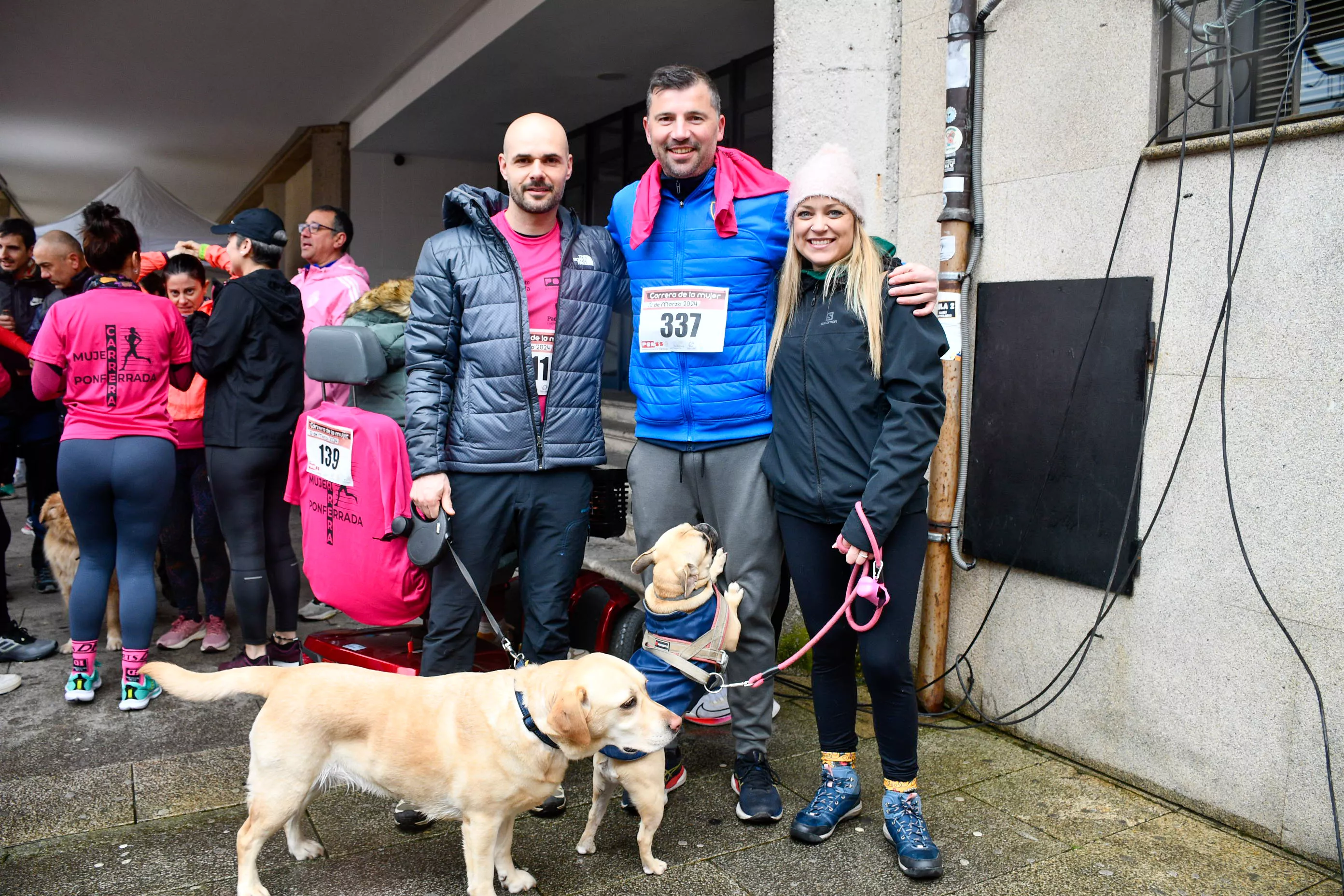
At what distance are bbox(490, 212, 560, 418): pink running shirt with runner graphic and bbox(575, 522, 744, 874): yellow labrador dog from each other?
704 mm

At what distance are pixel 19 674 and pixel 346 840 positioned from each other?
2.54 meters

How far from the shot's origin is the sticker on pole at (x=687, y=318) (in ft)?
9.97

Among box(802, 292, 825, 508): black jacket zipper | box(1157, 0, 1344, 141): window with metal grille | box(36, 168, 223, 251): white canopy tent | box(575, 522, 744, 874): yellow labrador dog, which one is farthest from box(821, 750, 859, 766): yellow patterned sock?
box(36, 168, 223, 251): white canopy tent

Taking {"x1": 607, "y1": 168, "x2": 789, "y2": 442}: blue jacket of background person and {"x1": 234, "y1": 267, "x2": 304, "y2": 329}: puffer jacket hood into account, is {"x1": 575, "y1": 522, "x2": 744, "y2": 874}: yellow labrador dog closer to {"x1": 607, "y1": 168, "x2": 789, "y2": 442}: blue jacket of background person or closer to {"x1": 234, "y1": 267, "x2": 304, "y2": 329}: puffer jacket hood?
{"x1": 607, "y1": 168, "x2": 789, "y2": 442}: blue jacket of background person

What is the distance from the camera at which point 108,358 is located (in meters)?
3.98

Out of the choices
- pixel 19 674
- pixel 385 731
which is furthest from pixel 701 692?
pixel 19 674

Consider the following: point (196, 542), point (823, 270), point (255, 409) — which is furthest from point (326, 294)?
point (823, 270)

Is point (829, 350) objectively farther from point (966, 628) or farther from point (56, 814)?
point (56, 814)

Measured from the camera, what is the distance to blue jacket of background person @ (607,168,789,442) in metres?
3.06

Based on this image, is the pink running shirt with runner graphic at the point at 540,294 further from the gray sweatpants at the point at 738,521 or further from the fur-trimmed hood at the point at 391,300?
the fur-trimmed hood at the point at 391,300

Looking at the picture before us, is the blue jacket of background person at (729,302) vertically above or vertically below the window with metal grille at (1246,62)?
below

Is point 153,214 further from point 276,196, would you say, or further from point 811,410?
point 811,410

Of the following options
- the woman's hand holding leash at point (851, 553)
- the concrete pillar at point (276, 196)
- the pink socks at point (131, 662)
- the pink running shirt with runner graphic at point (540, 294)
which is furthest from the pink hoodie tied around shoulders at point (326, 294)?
the concrete pillar at point (276, 196)

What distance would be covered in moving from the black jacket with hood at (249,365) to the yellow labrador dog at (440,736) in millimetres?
1858
